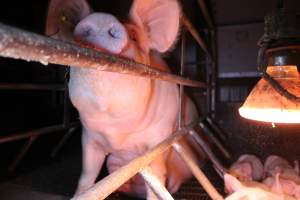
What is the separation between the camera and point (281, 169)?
204 cm

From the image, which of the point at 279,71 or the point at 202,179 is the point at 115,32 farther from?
the point at 202,179

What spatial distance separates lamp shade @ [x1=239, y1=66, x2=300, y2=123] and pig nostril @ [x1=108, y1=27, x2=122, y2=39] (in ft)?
1.82

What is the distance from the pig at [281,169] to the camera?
188 cm

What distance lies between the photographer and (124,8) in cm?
275

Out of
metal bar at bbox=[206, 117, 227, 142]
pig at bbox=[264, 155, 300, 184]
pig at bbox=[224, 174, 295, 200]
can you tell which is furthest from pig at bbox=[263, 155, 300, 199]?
metal bar at bbox=[206, 117, 227, 142]

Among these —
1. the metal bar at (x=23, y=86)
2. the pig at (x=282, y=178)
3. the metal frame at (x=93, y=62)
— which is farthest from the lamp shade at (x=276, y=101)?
the metal bar at (x=23, y=86)

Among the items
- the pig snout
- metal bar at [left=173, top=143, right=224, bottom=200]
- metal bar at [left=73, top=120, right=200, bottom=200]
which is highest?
the pig snout

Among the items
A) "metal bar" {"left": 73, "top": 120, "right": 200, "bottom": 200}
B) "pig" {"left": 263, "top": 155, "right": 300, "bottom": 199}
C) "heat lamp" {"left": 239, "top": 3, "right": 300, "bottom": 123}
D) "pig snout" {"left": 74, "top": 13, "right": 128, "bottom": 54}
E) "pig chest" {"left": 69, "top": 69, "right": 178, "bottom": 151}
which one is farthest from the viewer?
"pig" {"left": 263, "top": 155, "right": 300, "bottom": 199}

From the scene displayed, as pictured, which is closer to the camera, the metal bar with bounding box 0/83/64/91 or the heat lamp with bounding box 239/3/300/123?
the heat lamp with bounding box 239/3/300/123

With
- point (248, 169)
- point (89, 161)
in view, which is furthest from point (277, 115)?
point (248, 169)

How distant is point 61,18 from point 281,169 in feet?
5.41

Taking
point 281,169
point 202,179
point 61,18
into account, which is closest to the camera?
point 61,18

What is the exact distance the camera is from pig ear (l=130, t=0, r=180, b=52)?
1.51 m

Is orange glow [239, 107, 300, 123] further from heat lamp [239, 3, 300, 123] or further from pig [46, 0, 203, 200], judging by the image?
pig [46, 0, 203, 200]
